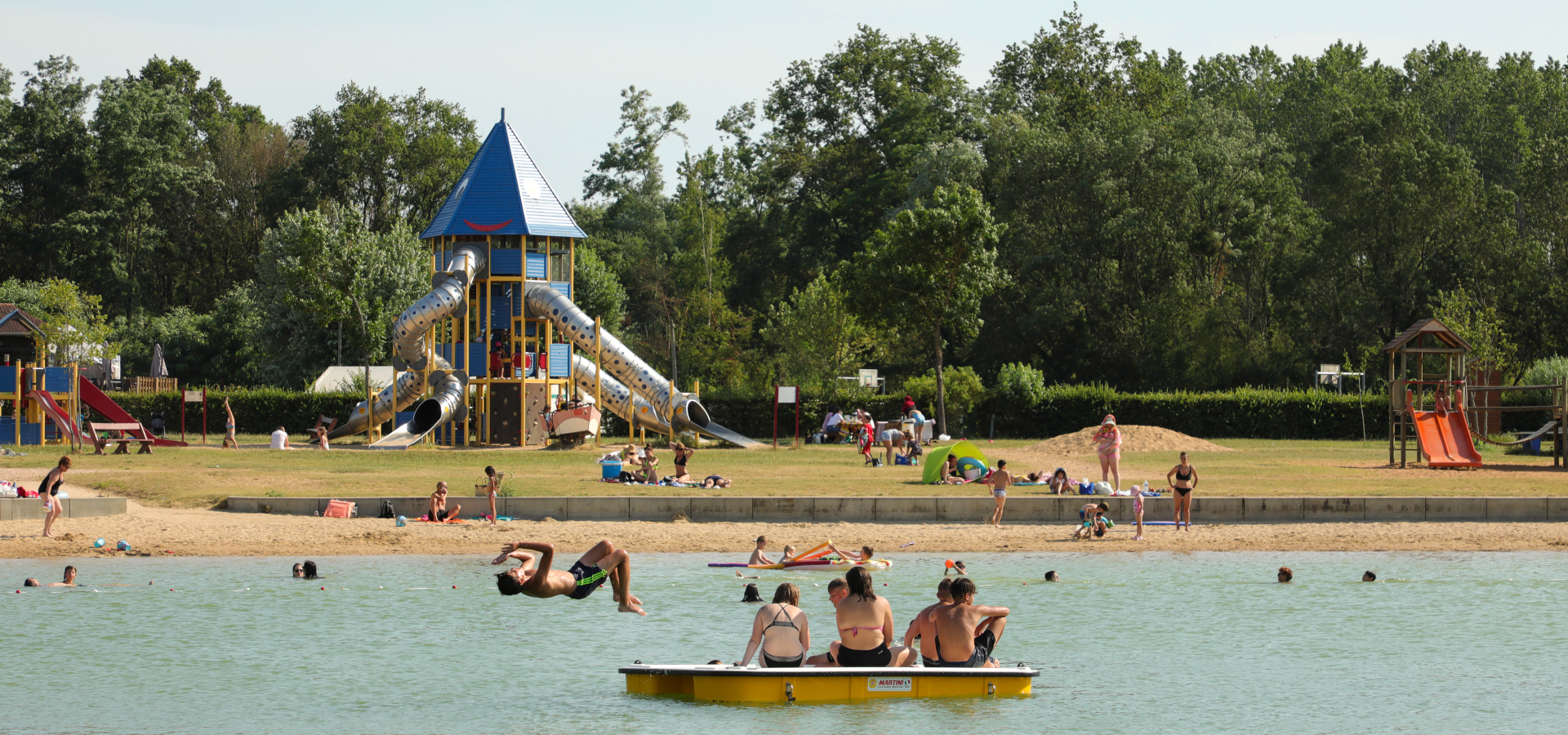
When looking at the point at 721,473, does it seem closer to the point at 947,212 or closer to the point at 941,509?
the point at 941,509

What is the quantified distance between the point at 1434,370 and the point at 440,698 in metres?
45.2

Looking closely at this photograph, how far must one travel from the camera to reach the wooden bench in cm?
4021

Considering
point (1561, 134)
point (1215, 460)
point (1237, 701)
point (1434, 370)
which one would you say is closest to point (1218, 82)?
point (1561, 134)

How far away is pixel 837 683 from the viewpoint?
45.2ft

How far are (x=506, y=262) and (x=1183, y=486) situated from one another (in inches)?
984

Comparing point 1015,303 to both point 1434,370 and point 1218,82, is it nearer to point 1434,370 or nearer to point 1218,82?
point 1434,370

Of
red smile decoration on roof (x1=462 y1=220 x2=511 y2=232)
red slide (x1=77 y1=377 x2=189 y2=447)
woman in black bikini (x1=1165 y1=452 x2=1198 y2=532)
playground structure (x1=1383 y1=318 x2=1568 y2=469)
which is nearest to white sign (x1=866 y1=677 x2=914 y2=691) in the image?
woman in black bikini (x1=1165 y1=452 x2=1198 y2=532)

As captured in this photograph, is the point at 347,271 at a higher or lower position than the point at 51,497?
higher

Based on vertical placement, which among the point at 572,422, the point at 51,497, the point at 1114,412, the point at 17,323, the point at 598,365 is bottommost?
the point at 51,497

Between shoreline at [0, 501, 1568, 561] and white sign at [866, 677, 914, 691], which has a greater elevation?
shoreline at [0, 501, 1568, 561]

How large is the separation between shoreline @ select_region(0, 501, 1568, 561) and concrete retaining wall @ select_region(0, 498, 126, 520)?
11.8 inches

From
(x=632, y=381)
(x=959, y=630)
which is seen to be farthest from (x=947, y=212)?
(x=959, y=630)

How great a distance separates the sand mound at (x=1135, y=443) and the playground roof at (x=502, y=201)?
15807mm

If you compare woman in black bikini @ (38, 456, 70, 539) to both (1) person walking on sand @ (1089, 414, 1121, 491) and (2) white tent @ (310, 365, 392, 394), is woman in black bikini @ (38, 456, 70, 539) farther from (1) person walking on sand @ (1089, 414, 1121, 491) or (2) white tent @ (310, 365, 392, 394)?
(2) white tent @ (310, 365, 392, 394)
